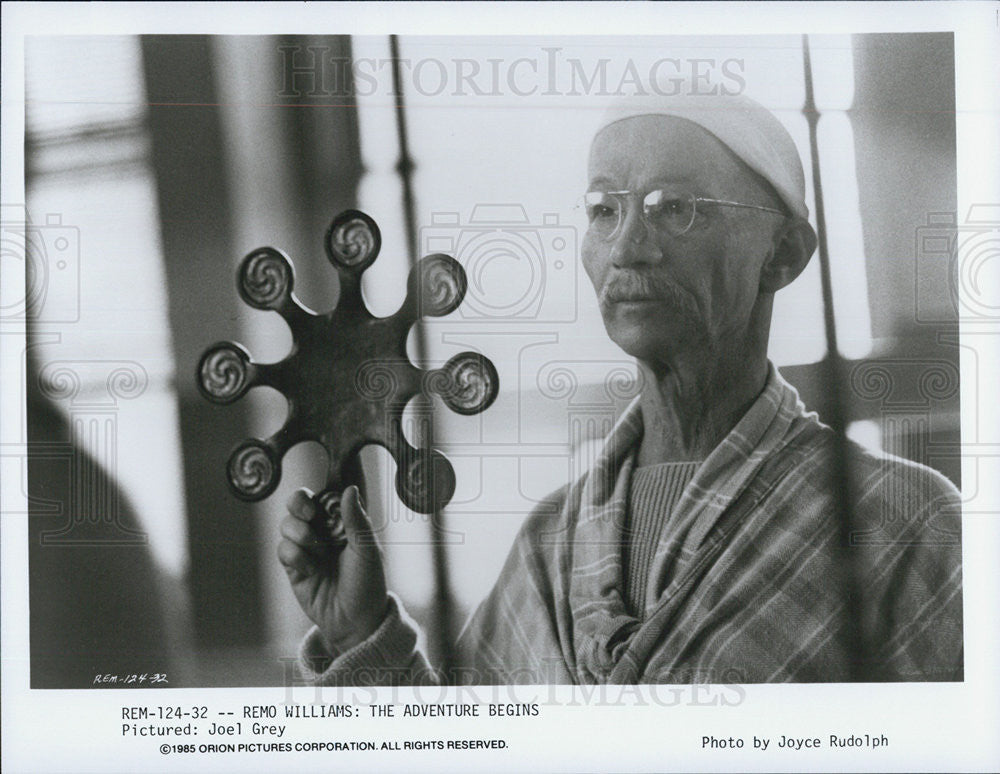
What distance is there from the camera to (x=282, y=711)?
1421 millimetres

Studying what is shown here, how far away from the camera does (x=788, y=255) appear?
1.42 metres

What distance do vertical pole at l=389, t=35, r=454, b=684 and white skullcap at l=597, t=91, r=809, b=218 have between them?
0.29 metres

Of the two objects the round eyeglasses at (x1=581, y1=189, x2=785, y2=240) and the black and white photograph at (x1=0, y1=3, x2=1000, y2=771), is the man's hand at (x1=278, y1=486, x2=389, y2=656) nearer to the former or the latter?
the black and white photograph at (x1=0, y1=3, x2=1000, y2=771)

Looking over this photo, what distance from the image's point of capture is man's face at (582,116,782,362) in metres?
1.38

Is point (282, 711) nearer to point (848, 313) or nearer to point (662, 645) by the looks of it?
point (662, 645)

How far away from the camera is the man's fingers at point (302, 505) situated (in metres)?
1.41

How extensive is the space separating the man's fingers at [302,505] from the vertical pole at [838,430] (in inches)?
29.8

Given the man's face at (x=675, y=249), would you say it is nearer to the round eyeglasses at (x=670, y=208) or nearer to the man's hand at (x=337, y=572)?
the round eyeglasses at (x=670, y=208)

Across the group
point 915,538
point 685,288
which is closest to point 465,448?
point 685,288

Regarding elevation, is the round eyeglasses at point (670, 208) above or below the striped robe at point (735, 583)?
above

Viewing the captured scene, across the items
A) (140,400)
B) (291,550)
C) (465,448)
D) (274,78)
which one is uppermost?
(274,78)

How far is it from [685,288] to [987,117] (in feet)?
1.74

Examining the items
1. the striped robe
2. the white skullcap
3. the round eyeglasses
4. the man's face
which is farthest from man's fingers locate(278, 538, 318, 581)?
the white skullcap

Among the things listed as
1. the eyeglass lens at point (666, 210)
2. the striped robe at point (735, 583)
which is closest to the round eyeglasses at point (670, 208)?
the eyeglass lens at point (666, 210)
